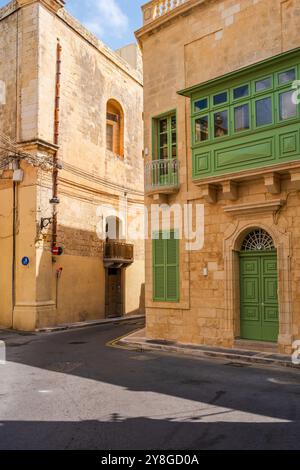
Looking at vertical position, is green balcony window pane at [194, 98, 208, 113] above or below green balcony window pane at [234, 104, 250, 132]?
above

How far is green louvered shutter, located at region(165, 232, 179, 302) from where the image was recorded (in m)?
14.1

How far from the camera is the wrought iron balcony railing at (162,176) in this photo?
1415cm

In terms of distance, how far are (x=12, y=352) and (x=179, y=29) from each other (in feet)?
34.3

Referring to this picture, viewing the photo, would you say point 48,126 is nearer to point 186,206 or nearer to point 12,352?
point 186,206

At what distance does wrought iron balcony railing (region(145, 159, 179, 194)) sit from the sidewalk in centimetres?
438

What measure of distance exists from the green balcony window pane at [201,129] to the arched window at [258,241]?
9.68ft

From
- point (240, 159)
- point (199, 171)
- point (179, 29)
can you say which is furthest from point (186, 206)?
point (179, 29)

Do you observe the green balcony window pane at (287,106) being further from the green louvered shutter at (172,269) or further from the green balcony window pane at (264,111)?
the green louvered shutter at (172,269)

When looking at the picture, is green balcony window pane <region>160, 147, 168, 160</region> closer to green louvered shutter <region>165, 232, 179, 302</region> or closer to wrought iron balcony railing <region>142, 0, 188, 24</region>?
green louvered shutter <region>165, 232, 179, 302</region>

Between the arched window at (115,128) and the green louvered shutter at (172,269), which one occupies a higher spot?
the arched window at (115,128)

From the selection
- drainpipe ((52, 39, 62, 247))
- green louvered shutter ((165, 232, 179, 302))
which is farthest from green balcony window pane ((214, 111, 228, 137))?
drainpipe ((52, 39, 62, 247))

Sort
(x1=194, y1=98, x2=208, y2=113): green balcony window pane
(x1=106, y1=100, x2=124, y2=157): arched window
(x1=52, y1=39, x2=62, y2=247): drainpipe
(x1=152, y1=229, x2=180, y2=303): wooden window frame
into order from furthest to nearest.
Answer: (x1=106, y1=100, x2=124, y2=157): arched window → (x1=52, y1=39, x2=62, y2=247): drainpipe → (x1=152, y1=229, x2=180, y2=303): wooden window frame → (x1=194, y1=98, x2=208, y2=113): green balcony window pane

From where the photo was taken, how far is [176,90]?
47.6 ft

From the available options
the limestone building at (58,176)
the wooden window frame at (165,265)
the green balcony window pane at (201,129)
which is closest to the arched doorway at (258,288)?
the wooden window frame at (165,265)
